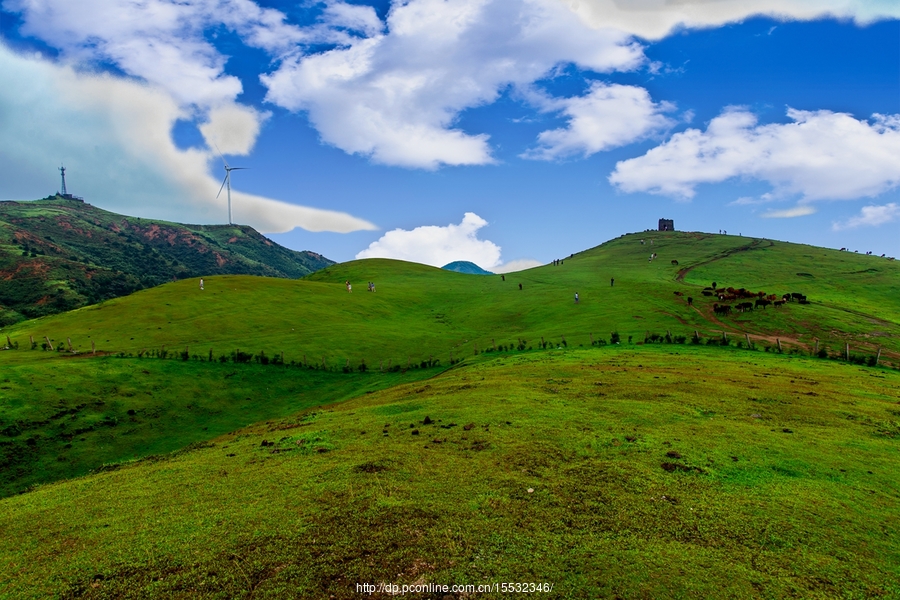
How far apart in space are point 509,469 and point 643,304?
2402 inches

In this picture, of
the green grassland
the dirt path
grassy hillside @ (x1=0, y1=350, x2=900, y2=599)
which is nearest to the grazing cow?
the dirt path

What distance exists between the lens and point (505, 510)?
1124 centimetres

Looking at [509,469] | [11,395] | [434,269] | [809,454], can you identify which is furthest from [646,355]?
[434,269]

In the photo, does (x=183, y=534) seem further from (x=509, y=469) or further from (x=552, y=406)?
(x=552, y=406)

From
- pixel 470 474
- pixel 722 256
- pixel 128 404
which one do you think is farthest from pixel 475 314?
pixel 722 256

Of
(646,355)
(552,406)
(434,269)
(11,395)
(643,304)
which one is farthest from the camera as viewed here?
(434,269)

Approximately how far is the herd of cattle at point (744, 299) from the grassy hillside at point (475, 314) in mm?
1582

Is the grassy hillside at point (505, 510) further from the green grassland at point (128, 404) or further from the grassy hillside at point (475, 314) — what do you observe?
the grassy hillside at point (475, 314)

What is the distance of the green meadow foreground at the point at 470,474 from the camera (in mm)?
9094

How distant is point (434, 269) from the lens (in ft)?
473

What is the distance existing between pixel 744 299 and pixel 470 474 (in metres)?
70.9

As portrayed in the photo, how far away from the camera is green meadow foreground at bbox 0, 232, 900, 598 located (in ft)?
29.8

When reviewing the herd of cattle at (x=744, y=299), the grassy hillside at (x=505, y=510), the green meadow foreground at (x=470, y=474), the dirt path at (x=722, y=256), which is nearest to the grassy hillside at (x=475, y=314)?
the herd of cattle at (x=744, y=299)

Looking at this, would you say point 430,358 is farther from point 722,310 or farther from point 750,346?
point 722,310
